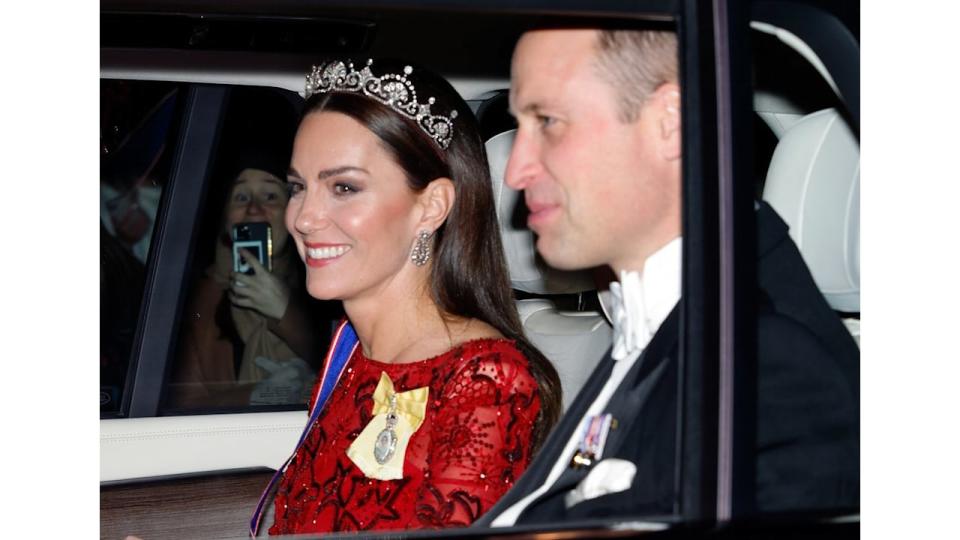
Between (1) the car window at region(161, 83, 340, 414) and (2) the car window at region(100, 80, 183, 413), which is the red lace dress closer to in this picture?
(2) the car window at region(100, 80, 183, 413)

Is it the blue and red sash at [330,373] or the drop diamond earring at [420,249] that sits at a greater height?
the drop diamond earring at [420,249]

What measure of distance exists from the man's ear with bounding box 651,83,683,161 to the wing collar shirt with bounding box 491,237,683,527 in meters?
0.13

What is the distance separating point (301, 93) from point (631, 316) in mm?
1330

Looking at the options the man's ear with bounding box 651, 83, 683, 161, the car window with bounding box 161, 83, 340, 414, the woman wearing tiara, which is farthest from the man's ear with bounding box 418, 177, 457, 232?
the car window with bounding box 161, 83, 340, 414

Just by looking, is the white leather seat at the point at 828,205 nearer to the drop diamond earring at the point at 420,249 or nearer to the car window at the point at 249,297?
the drop diamond earring at the point at 420,249

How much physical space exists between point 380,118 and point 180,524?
3.79ft

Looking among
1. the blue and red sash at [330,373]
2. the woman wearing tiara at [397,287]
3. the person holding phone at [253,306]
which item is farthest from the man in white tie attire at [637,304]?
the person holding phone at [253,306]

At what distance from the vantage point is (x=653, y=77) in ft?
5.61

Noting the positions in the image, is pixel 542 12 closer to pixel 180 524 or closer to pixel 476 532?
pixel 476 532

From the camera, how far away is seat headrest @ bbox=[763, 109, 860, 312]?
1.84m

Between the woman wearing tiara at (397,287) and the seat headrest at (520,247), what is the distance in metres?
0.11

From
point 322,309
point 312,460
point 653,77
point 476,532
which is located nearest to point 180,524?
point 312,460

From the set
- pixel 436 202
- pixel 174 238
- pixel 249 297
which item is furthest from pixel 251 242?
pixel 436 202

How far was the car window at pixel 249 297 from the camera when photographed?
13.8 ft
